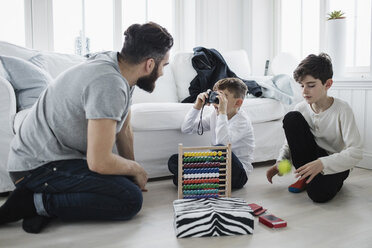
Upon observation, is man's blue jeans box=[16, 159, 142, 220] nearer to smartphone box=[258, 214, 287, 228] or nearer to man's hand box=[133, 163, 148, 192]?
man's hand box=[133, 163, 148, 192]

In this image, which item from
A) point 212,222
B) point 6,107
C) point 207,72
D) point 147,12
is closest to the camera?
point 212,222

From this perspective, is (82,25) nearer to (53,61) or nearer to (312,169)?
(53,61)

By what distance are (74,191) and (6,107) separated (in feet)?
2.26

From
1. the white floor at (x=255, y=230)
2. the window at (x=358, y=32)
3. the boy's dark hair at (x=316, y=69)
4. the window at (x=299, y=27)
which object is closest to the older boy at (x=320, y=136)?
the boy's dark hair at (x=316, y=69)

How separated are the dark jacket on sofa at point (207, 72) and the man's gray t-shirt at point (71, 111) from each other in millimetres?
1401

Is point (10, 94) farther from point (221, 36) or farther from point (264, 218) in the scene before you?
point (221, 36)

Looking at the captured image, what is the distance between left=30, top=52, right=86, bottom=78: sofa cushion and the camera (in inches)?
93.5

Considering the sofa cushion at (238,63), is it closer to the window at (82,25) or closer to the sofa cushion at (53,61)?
the window at (82,25)

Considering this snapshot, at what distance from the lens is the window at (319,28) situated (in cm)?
305

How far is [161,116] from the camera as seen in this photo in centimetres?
223

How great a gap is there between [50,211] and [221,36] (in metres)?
2.85

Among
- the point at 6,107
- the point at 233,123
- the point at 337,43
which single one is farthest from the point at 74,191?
the point at 337,43

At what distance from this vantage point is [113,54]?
1.56 metres

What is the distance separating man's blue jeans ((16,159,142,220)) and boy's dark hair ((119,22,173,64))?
1.72 feet
